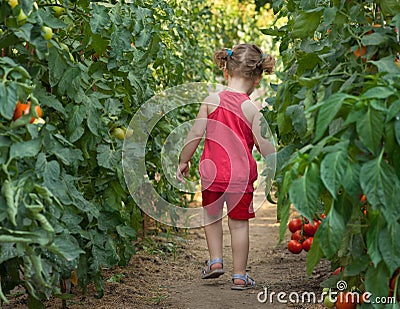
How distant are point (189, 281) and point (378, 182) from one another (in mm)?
2353

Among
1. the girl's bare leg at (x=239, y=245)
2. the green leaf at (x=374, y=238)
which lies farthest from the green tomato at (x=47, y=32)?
the girl's bare leg at (x=239, y=245)

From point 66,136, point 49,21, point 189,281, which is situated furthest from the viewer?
point 189,281

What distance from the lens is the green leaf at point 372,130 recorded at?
1.80m

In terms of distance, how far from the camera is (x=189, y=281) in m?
3.98

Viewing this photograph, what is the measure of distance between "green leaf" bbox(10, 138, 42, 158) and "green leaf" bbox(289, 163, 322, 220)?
77 centimetres

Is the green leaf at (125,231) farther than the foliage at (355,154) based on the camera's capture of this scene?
Yes

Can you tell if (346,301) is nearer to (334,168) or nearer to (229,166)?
(334,168)

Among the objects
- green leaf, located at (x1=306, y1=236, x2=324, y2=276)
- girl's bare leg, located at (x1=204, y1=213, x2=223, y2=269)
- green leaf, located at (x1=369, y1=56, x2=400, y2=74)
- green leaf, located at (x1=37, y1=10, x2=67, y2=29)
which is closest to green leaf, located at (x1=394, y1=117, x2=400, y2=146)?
green leaf, located at (x1=369, y1=56, x2=400, y2=74)

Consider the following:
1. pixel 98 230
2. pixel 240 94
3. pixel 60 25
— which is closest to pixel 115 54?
pixel 60 25

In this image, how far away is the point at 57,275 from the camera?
2.28m

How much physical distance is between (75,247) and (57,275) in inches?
6.5

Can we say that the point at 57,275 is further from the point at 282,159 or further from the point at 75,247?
the point at 282,159

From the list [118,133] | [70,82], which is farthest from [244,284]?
[70,82]

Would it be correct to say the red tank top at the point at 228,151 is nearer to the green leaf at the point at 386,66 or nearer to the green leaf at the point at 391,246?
the green leaf at the point at 386,66
